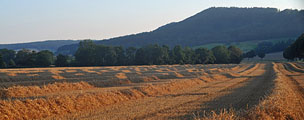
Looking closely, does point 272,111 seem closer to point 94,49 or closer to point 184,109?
point 184,109

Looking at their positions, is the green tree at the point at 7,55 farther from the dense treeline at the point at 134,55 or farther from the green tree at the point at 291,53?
the green tree at the point at 291,53

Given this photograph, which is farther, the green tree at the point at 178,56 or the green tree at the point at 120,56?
the green tree at the point at 178,56

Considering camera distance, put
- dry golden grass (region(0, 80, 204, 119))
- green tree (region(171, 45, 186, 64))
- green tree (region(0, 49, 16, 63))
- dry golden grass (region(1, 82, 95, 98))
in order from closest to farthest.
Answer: dry golden grass (region(0, 80, 204, 119)) < dry golden grass (region(1, 82, 95, 98)) < green tree (region(0, 49, 16, 63)) < green tree (region(171, 45, 186, 64))

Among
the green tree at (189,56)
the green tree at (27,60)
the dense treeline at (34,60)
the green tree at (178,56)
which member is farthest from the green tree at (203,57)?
the green tree at (27,60)

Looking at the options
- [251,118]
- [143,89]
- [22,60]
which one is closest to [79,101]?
[143,89]

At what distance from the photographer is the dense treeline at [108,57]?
89.9 meters

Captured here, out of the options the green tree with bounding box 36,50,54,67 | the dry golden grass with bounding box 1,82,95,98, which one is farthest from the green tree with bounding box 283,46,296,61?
the dry golden grass with bounding box 1,82,95,98

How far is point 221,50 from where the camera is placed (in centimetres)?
14025

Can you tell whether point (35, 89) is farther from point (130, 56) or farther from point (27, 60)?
point (130, 56)

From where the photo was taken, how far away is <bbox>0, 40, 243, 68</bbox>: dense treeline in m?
89.9

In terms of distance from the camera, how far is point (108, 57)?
104 meters

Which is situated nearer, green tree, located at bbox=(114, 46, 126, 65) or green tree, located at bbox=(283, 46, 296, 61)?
green tree, located at bbox=(283, 46, 296, 61)

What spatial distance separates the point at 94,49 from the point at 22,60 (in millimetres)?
22514

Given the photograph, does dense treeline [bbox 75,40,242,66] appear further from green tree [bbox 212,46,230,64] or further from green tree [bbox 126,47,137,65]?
green tree [bbox 212,46,230,64]
